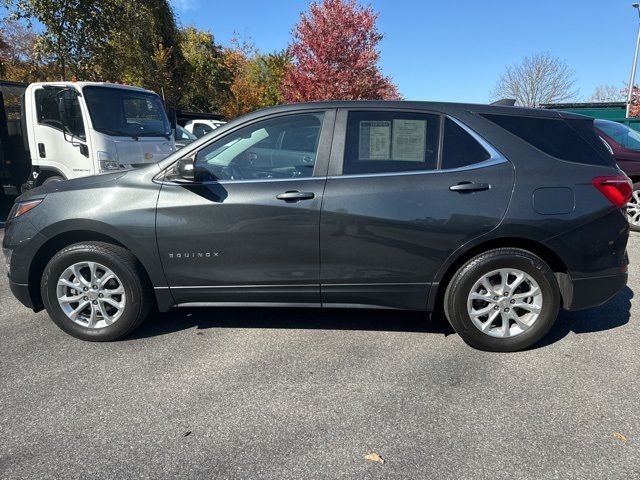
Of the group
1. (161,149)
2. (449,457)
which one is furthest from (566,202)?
(161,149)

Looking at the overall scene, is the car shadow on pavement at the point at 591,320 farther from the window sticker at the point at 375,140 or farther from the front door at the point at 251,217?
the front door at the point at 251,217

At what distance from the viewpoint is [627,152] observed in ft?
24.8

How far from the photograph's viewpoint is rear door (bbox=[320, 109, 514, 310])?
322 cm

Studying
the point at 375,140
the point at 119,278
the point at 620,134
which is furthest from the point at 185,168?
the point at 620,134

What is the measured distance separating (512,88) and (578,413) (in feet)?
113

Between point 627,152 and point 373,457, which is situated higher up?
point 627,152

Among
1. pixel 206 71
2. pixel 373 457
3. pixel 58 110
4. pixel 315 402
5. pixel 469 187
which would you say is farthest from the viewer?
pixel 206 71

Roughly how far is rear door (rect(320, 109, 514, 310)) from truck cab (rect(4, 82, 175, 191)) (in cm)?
476

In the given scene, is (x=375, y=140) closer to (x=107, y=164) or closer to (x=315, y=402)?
(x=315, y=402)

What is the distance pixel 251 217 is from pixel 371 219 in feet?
2.78

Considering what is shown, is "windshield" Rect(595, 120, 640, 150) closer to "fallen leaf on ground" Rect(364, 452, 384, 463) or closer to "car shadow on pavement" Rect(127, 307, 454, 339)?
"car shadow on pavement" Rect(127, 307, 454, 339)

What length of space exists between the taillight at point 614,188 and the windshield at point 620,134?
17.4 feet

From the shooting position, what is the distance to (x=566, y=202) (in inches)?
127

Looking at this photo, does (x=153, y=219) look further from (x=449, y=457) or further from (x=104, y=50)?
(x=104, y=50)
